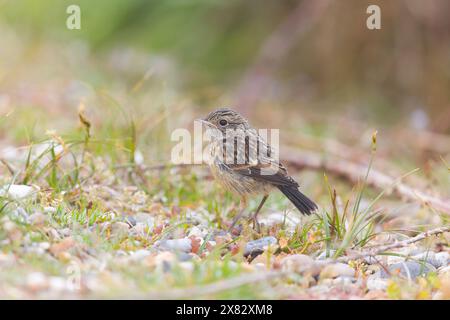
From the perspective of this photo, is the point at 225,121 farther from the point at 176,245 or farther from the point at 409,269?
the point at 409,269

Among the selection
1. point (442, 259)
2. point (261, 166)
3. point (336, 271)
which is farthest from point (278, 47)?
point (336, 271)

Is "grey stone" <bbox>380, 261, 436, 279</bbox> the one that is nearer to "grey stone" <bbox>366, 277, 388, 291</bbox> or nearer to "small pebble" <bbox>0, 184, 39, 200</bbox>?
"grey stone" <bbox>366, 277, 388, 291</bbox>

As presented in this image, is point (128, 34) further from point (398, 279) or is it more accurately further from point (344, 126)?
point (398, 279)

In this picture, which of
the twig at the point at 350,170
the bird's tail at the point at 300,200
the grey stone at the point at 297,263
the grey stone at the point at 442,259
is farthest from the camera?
the twig at the point at 350,170

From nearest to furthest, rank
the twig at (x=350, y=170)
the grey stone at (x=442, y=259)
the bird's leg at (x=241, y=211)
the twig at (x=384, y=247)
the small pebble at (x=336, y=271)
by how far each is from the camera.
→ the small pebble at (x=336, y=271)
the twig at (x=384, y=247)
the grey stone at (x=442, y=259)
the bird's leg at (x=241, y=211)
the twig at (x=350, y=170)

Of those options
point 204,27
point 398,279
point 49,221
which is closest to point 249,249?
point 398,279

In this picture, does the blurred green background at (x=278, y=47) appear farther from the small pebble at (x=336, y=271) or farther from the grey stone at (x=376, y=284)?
the grey stone at (x=376, y=284)

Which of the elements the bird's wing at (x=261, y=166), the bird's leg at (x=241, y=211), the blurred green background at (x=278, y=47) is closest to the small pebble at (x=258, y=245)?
the bird's leg at (x=241, y=211)

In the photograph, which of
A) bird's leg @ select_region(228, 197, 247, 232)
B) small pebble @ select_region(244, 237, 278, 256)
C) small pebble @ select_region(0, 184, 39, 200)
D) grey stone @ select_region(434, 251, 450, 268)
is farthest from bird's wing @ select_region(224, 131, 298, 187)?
small pebble @ select_region(0, 184, 39, 200)
